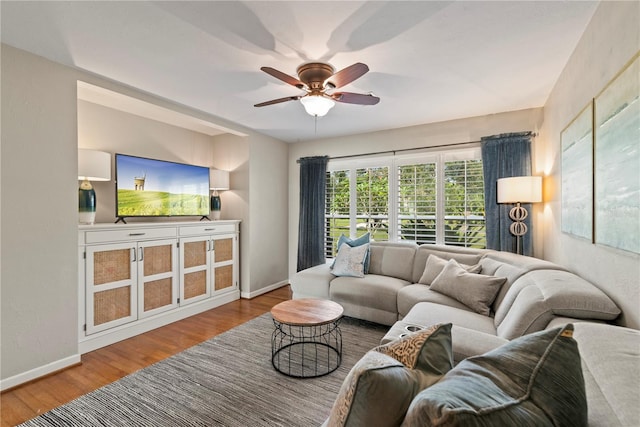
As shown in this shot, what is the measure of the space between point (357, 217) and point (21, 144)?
3.77 meters

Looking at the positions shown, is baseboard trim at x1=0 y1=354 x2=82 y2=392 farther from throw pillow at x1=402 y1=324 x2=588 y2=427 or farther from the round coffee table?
throw pillow at x1=402 y1=324 x2=588 y2=427

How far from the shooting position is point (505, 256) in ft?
9.61

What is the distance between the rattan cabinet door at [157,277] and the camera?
10.4 ft

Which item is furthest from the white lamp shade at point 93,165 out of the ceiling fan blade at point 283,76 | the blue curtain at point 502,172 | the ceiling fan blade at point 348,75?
the blue curtain at point 502,172

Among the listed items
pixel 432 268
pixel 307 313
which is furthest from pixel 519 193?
pixel 307 313

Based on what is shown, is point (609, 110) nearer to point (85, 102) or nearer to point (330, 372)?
point (330, 372)

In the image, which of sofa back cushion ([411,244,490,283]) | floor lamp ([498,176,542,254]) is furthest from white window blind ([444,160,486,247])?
floor lamp ([498,176,542,254])

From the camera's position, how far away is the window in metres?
3.71

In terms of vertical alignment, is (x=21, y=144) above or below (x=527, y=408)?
above

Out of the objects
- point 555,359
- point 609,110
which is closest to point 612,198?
point 609,110

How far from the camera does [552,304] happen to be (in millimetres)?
1608

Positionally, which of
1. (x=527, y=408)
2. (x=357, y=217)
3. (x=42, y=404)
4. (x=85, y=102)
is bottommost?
(x=42, y=404)

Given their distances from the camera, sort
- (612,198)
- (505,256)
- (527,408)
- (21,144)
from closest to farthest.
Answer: (527,408) → (612,198) → (21,144) → (505,256)

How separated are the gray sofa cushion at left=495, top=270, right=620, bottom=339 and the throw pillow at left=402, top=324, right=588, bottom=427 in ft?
3.56
